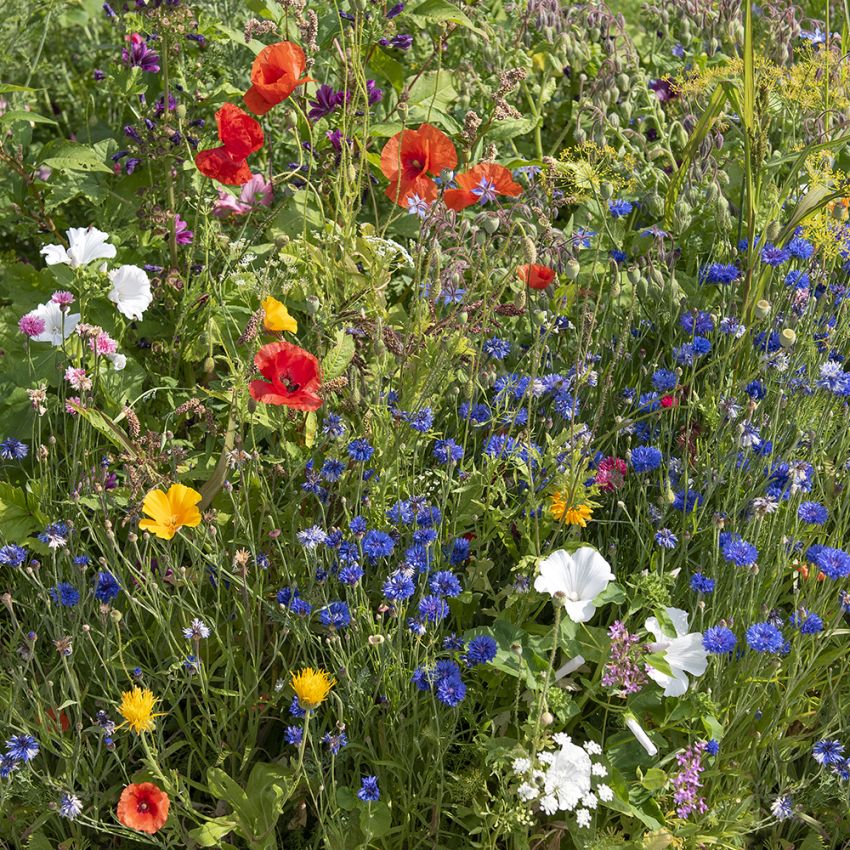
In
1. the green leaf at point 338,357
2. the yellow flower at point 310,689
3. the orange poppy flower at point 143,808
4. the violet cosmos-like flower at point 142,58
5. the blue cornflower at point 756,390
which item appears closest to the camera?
the yellow flower at point 310,689

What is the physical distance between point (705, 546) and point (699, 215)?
1.06 metres

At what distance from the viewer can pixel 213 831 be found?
70.2 inches

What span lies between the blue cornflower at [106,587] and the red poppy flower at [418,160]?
3.25 feet

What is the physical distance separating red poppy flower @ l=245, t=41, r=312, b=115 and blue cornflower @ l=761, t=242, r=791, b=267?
3.51 ft

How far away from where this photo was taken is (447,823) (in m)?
2.02

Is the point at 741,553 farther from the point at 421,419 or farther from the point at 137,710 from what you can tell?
the point at 137,710

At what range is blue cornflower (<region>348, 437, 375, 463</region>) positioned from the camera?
6.40 ft

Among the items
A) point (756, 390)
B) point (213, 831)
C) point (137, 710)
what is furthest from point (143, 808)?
point (756, 390)

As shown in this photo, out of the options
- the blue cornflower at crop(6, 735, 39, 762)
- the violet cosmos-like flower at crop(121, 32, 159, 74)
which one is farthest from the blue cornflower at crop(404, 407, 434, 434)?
the violet cosmos-like flower at crop(121, 32, 159, 74)

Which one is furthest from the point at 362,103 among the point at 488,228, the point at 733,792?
the point at 733,792

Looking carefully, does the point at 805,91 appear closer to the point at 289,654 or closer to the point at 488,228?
the point at 488,228

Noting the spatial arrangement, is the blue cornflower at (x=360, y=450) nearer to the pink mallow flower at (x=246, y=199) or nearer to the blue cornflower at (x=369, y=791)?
the blue cornflower at (x=369, y=791)

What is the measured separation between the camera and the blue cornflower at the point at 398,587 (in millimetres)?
1772

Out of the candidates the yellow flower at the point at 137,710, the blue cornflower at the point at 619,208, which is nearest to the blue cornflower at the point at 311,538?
the yellow flower at the point at 137,710
